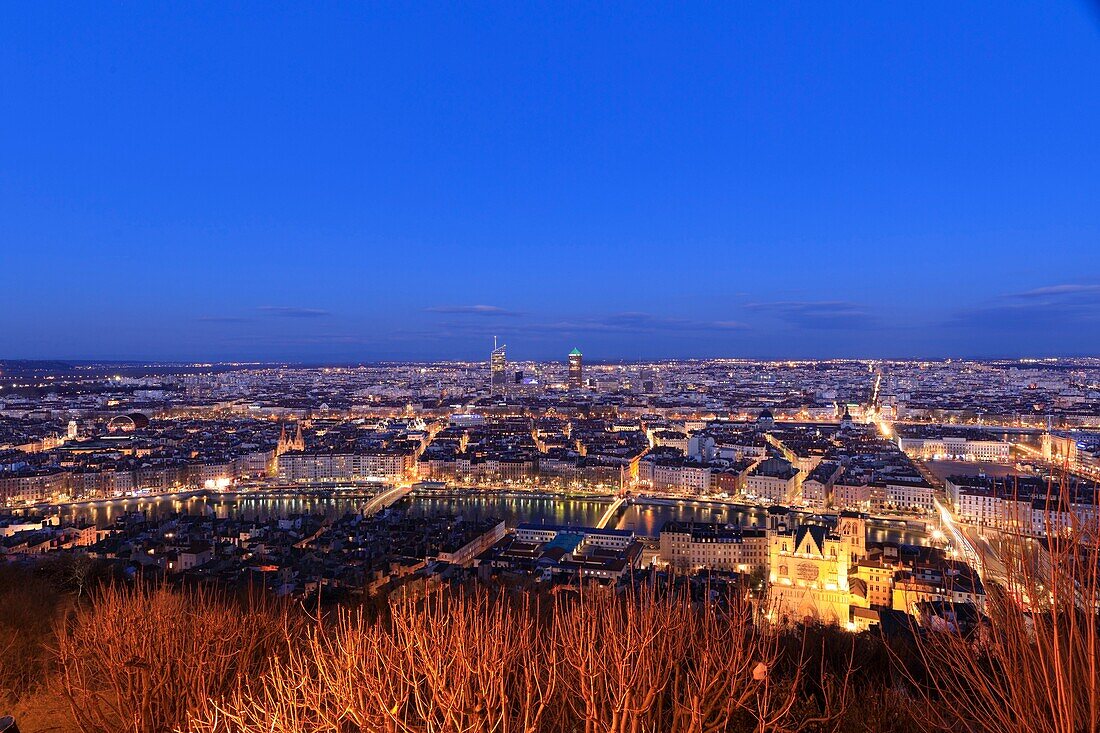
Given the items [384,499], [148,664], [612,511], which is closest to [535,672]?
[148,664]

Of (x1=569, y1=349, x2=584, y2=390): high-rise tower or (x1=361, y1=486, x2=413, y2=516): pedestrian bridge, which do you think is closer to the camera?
(x1=361, y1=486, x2=413, y2=516): pedestrian bridge

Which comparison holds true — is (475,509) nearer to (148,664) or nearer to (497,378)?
(148,664)

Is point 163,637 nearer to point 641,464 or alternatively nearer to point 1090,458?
point 641,464

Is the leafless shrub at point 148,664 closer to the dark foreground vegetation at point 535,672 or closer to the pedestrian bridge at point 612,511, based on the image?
the dark foreground vegetation at point 535,672

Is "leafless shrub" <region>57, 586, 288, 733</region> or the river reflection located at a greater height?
"leafless shrub" <region>57, 586, 288, 733</region>

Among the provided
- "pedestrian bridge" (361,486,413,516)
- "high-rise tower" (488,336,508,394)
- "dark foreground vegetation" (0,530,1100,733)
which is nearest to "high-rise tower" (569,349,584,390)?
"high-rise tower" (488,336,508,394)

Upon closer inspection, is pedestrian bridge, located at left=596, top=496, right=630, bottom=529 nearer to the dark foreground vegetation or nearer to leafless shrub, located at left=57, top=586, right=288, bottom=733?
the dark foreground vegetation
